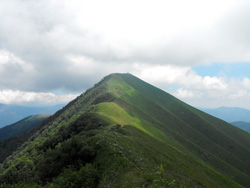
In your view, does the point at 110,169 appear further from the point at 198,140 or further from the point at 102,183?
the point at 198,140

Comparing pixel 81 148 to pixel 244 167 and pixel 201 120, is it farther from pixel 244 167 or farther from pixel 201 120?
pixel 201 120

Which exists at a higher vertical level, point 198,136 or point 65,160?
point 65,160

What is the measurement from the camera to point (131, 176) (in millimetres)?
15461

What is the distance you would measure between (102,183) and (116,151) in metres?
5.49

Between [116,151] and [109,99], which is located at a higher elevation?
[109,99]

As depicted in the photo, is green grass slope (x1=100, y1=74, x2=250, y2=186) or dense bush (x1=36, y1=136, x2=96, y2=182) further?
green grass slope (x1=100, y1=74, x2=250, y2=186)

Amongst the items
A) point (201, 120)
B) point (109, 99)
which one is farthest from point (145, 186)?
point (201, 120)

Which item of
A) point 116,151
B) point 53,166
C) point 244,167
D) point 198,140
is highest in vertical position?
point 116,151

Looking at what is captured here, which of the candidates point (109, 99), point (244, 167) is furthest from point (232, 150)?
point (109, 99)

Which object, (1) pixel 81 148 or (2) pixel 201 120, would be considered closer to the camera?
(1) pixel 81 148

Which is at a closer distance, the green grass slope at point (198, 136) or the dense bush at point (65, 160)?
the dense bush at point (65, 160)

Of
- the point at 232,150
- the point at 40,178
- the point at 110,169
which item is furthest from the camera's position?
the point at 232,150

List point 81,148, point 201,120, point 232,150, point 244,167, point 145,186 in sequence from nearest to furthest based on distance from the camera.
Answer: point 145,186, point 81,148, point 244,167, point 232,150, point 201,120

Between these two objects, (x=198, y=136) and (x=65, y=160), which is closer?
(x=65, y=160)
